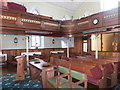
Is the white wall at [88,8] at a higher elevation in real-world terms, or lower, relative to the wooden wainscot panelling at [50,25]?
higher

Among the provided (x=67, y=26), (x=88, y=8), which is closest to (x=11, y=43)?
(x=67, y=26)

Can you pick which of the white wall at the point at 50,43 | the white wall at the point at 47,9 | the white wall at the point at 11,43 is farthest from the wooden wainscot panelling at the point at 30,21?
the white wall at the point at 50,43

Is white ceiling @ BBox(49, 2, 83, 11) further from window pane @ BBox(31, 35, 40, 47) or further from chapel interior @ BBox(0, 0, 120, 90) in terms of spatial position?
window pane @ BBox(31, 35, 40, 47)

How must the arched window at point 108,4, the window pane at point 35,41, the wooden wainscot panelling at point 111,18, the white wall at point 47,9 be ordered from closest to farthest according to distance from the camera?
1. the wooden wainscot panelling at point 111,18
2. the arched window at point 108,4
3. the white wall at point 47,9
4. the window pane at point 35,41

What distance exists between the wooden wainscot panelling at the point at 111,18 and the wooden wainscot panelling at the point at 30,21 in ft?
9.89

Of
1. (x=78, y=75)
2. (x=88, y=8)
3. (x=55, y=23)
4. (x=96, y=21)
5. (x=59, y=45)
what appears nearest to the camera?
(x=78, y=75)

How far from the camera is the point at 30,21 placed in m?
3.82

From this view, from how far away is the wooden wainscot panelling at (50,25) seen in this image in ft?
13.9

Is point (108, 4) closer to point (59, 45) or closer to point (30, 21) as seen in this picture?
point (59, 45)

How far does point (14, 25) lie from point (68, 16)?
22.8 ft

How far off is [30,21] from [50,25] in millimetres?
1066

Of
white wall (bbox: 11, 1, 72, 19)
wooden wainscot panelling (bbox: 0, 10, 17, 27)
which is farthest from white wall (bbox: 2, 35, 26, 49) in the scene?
wooden wainscot panelling (bbox: 0, 10, 17, 27)

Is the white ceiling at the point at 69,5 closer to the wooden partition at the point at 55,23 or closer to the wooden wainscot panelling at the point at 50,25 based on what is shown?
the wooden partition at the point at 55,23

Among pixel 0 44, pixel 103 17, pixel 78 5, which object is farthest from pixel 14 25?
pixel 78 5
